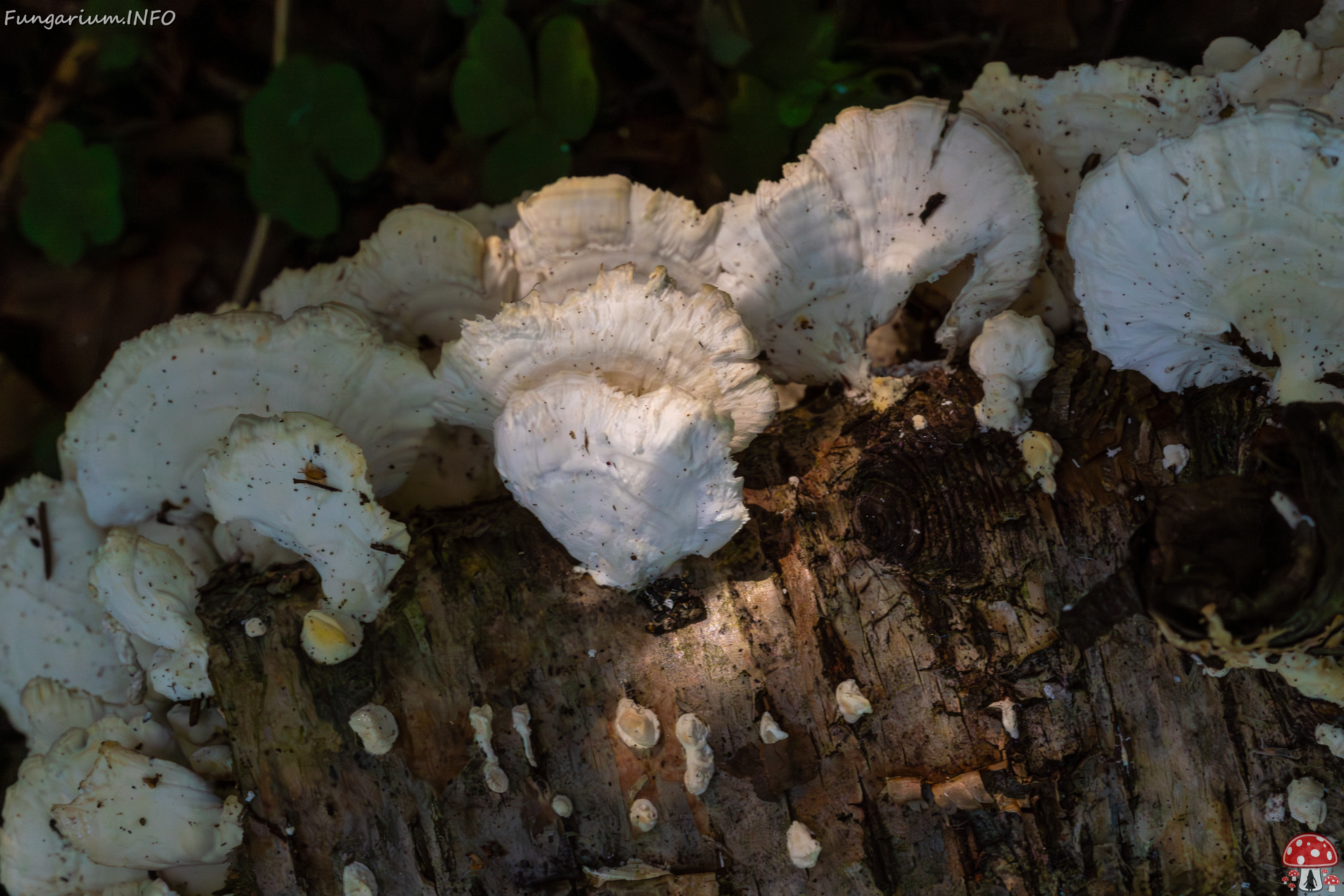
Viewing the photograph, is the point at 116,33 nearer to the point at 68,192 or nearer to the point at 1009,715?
the point at 68,192

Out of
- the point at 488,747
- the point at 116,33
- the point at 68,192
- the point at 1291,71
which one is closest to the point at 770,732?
the point at 488,747

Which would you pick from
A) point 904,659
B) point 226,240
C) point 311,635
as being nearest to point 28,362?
point 226,240

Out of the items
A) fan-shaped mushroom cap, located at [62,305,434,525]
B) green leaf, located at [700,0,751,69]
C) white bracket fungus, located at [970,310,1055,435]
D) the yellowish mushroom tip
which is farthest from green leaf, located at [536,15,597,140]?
the yellowish mushroom tip

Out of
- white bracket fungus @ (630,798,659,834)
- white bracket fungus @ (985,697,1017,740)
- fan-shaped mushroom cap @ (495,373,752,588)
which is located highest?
fan-shaped mushroom cap @ (495,373,752,588)

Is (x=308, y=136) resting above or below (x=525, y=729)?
above

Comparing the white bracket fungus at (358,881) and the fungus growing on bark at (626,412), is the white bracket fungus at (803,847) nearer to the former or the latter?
the fungus growing on bark at (626,412)

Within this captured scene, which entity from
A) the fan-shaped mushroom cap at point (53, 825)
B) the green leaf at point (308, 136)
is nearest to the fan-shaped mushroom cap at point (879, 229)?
the green leaf at point (308, 136)

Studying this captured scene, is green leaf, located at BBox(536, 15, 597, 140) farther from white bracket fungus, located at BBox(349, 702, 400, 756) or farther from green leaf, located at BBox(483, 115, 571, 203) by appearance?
white bracket fungus, located at BBox(349, 702, 400, 756)
